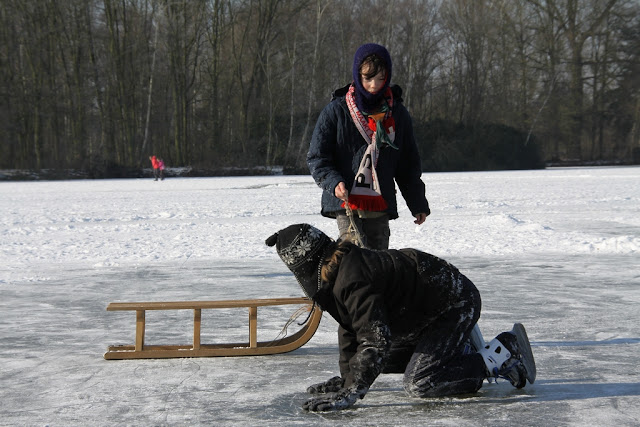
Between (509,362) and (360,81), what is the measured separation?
1.44 meters

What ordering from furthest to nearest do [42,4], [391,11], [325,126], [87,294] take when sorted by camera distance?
1. [391,11]
2. [42,4]
3. [87,294]
4. [325,126]

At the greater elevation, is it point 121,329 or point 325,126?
point 325,126

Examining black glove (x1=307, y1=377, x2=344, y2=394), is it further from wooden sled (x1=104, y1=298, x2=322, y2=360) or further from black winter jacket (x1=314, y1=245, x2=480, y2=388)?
wooden sled (x1=104, y1=298, x2=322, y2=360)

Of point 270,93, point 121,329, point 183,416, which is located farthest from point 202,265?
point 270,93

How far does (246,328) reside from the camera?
15.7 feet

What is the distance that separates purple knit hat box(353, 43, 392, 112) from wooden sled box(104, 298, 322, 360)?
104cm

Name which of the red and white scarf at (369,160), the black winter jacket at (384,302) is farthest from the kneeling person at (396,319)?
the red and white scarf at (369,160)

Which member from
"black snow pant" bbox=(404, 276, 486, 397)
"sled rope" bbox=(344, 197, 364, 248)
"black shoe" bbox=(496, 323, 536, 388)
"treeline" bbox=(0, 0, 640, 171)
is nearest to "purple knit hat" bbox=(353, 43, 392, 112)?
"sled rope" bbox=(344, 197, 364, 248)

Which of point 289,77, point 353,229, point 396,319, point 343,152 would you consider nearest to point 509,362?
point 396,319

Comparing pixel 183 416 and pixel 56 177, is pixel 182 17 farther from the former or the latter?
pixel 183 416

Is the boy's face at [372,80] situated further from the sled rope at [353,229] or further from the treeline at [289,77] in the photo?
the treeline at [289,77]

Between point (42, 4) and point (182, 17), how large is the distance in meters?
7.18

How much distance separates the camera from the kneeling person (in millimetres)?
2922

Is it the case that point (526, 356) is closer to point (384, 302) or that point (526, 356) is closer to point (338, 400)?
point (384, 302)
